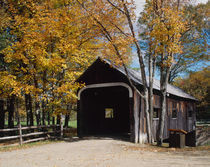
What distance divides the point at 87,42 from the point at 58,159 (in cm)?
1043

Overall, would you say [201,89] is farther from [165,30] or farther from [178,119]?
[165,30]

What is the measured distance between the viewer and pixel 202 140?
799 inches

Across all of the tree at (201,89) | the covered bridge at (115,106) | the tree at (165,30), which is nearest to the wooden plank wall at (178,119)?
the covered bridge at (115,106)

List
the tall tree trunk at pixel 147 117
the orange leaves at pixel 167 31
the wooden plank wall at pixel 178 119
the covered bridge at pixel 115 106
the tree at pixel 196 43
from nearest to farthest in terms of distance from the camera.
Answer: the orange leaves at pixel 167 31 < the tall tree trunk at pixel 147 117 < the covered bridge at pixel 115 106 < the wooden plank wall at pixel 178 119 < the tree at pixel 196 43

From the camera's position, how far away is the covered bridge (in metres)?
13.8

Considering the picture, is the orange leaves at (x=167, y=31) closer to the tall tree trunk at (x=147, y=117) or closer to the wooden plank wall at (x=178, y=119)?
the tall tree trunk at (x=147, y=117)

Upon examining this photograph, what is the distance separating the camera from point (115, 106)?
19.7 meters

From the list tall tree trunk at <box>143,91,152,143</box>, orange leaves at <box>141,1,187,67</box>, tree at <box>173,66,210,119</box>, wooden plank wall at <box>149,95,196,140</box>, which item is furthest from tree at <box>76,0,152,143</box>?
tree at <box>173,66,210,119</box>

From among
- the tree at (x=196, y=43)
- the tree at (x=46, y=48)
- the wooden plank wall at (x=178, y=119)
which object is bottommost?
the wooden plank wall at (x=178, y=119)

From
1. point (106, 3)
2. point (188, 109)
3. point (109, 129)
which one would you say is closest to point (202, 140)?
point (188, 109)

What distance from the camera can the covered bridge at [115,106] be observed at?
45.4ft

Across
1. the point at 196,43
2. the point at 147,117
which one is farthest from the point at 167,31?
the point at 196,43

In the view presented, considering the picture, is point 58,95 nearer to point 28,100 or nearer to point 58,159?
point 28,100

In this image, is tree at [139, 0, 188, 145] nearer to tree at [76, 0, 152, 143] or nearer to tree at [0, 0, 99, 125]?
tree at [76, 0, 152, 143]
